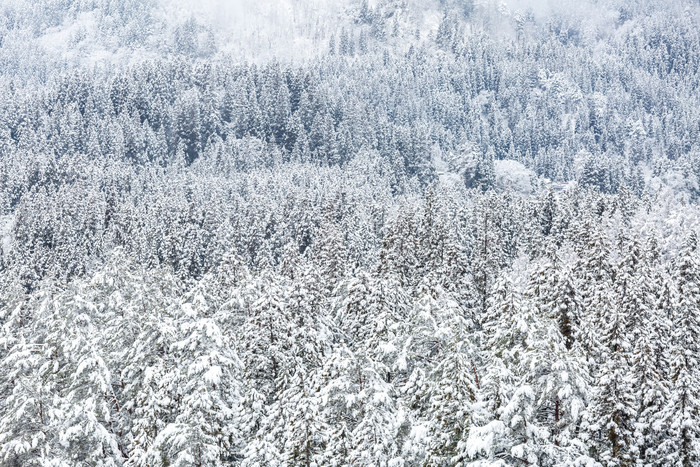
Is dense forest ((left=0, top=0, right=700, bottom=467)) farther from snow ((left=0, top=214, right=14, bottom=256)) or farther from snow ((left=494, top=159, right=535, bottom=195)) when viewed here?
snow ((left=494, top=159, right=535, bottom=195))

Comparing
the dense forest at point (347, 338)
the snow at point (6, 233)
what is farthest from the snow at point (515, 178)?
the snow at point (6, 233)

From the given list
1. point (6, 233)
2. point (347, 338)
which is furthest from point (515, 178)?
point (347, 338)

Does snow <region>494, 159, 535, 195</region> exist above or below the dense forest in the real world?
below

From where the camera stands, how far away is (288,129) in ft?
478

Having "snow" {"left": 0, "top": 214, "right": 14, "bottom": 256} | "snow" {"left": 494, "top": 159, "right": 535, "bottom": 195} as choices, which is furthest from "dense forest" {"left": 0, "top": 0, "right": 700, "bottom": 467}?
"snow" {"left": 494, "top": 159, "right": 535, "bottom": 195}

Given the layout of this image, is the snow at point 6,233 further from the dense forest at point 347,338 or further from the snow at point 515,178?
the snow at point 515,178

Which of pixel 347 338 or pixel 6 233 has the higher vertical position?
pixel 347 338

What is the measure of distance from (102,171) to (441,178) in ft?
266

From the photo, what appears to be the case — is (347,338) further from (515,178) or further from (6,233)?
(515,178)

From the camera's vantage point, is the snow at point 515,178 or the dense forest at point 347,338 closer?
the dense forest at point 347,338

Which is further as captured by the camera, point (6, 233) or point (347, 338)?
point (6, 233)

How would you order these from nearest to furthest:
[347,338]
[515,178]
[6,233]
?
[347,338]
[6,233]
[515,178]

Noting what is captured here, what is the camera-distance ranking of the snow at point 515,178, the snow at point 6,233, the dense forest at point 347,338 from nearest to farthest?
the dense forest at point 347,338 → the snow at point 6,233 → the snow at point 515,178

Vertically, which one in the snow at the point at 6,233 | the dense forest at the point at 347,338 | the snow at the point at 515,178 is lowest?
the snow at the point at 515,178
